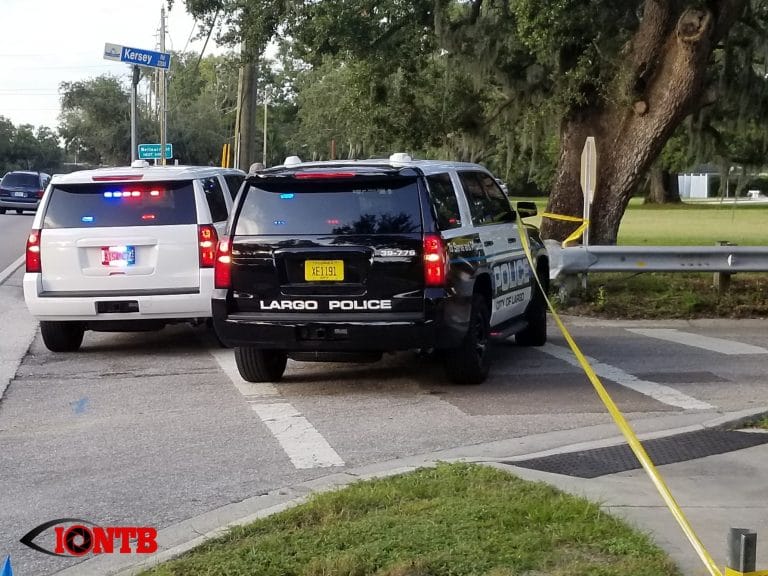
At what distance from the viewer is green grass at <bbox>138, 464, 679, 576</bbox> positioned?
5051 mm

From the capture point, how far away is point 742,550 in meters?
4.19

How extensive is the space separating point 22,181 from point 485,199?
39.2 meters

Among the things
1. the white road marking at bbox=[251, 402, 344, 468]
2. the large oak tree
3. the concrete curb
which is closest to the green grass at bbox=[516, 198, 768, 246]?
the large oak tree

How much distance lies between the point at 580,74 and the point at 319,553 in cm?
1478

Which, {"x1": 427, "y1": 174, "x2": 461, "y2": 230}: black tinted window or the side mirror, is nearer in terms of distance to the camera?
{"x1": 427, "y1": 174, "x2": 461, "y2": 230}: black tinted window

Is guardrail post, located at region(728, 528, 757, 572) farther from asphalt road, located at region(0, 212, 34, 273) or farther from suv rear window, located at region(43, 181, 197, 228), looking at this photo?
asphalt road, located at region(0, 212, 34, 273)

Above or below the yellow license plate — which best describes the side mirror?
above

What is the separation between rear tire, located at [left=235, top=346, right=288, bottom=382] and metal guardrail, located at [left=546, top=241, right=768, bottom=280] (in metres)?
5.38

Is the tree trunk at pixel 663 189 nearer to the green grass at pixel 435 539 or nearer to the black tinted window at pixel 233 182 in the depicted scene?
the black tinted window at pixel 233 182

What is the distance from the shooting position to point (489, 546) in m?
5.27

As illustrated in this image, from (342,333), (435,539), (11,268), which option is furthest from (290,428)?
(11,268)

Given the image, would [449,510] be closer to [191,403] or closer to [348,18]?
[191,403]

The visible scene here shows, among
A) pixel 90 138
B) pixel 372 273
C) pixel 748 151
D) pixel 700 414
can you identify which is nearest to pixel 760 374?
pixel 700 414

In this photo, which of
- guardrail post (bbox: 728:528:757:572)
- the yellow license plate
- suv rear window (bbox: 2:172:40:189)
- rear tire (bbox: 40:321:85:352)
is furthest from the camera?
suv rear window (bbox: 2:172:40:189)
